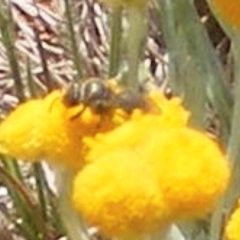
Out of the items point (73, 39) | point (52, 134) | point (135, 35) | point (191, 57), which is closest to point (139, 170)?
point (52, 134)

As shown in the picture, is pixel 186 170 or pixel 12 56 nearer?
pixel 186 170

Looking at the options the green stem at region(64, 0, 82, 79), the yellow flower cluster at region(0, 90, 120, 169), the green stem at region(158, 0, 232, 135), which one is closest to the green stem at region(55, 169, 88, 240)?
the yellow flower cluster at region(0, 90, 120, 169)

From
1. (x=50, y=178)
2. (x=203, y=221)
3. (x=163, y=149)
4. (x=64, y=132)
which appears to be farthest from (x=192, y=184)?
(x=50, y=178)

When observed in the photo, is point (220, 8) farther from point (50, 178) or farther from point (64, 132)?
point (50, 178)

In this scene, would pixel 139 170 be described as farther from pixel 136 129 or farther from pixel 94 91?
Result: pixel 94 91

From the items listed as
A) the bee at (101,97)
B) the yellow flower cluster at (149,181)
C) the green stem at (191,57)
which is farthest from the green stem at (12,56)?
the yellow flower cluster at (149,181)
